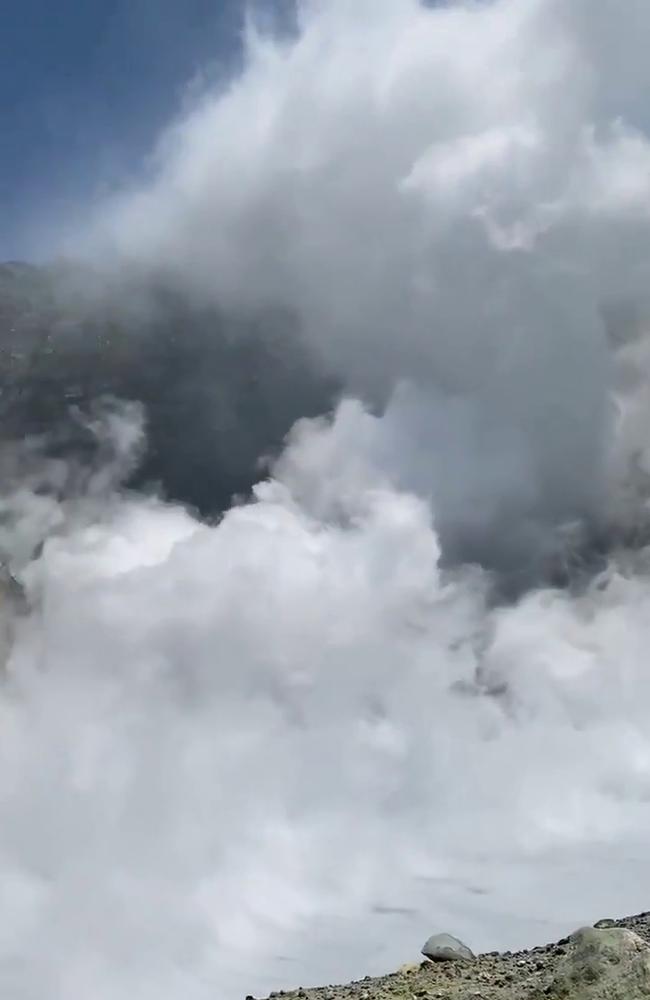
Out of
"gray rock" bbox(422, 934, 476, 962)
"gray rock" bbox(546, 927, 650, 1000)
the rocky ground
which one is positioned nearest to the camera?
"gray rock" bbox(546, 927, 650, 1000)

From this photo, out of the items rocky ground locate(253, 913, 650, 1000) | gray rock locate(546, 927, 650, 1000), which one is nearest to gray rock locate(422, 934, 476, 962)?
rocky ground locate(253, 913, 650, 1000)

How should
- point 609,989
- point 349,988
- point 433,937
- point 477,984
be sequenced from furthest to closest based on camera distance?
point 433,937, point 349,988, point 477,984, point 609,989

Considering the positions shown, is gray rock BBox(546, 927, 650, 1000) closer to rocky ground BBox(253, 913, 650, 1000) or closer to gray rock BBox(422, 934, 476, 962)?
rocky ground BBox(253, 913, 650, 1000)

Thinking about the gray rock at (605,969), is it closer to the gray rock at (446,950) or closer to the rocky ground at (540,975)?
the rocky ground at (540,975)

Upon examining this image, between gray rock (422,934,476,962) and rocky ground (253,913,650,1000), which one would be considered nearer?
rocky ground (253,913,650,1000)

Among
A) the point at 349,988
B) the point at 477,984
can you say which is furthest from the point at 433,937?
the point at 477,984

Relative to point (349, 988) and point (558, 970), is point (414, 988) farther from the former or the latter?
point (558, 970)

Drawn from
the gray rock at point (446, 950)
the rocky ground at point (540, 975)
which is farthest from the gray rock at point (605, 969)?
the gray rock at point (446, 950)
